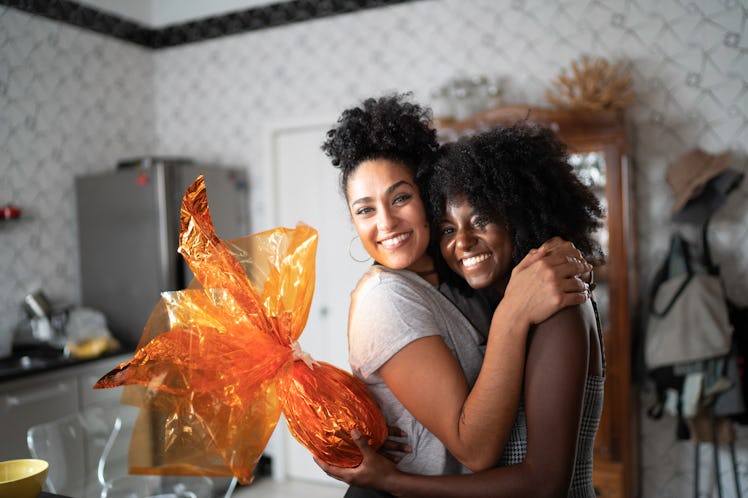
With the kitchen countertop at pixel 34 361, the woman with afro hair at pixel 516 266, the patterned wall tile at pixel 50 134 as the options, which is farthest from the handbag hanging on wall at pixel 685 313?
the patterned wall tile at pixel 50 134

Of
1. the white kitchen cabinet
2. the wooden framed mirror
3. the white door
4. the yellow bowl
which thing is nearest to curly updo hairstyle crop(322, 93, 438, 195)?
the yellow bowl

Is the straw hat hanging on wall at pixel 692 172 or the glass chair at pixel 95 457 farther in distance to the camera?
the straw hat hanging on wall at pixel 692 172

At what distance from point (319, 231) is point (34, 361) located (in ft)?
5.85

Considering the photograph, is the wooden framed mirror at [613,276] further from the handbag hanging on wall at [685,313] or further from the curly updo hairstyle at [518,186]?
the curly updo hairstyle at [518,186]

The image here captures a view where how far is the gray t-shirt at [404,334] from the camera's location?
1.21 m

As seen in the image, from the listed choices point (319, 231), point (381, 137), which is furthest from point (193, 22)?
point (381, 137)

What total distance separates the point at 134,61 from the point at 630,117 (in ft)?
11.0

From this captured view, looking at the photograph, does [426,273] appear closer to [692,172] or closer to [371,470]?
[371,470]

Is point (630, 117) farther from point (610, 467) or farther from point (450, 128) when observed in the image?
point (610, 467)

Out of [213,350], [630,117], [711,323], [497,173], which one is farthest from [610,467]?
[213,350]

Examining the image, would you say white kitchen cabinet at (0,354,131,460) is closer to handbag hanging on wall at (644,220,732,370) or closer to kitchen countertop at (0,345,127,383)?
kitchen countertop at (0,345,127,383)

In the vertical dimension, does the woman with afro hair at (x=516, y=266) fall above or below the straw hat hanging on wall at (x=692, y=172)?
below

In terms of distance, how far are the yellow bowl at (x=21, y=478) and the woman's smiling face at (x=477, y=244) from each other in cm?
101

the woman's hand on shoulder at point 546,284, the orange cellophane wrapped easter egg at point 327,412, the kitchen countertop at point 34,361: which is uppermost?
the woman's hand on shoulder at point 546,284
